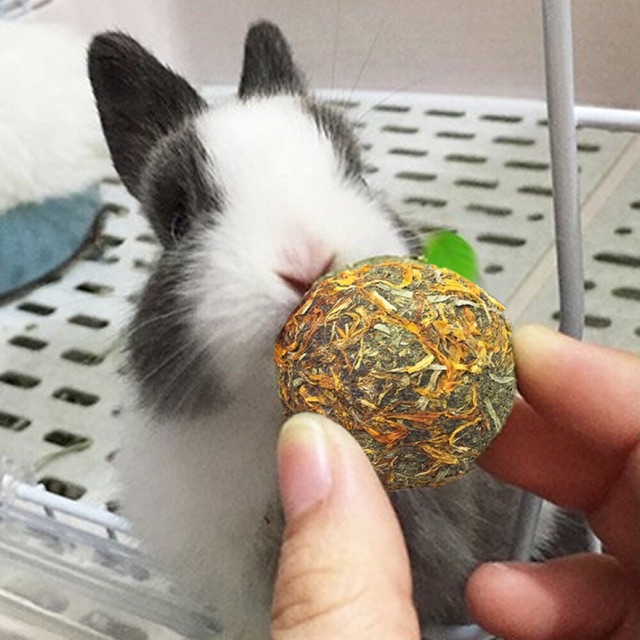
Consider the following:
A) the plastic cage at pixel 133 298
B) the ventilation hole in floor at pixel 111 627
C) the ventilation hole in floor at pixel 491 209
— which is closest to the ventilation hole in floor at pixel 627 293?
the plastic cage at pixel 133 298

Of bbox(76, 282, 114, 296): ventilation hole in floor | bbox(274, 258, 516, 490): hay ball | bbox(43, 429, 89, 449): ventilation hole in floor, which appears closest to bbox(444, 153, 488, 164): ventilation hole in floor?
bbox(76, 282, 114, 296): ventilation hole in floor

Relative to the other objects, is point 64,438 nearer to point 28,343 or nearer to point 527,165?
point 28,343

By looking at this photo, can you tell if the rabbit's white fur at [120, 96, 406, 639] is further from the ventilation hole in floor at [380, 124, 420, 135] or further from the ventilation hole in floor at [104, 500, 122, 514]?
the ventilation hole in floor at [380, 124, 420, 135]

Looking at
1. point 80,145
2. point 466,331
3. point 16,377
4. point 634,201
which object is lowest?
point 16,377

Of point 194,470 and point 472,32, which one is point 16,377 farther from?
point 472,32

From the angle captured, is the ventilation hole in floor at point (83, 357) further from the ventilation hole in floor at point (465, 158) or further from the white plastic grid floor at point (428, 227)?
the ventilation hole in floor at point (465, 158)

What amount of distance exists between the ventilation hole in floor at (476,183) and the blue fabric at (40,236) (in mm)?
375

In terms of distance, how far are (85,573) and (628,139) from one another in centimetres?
64

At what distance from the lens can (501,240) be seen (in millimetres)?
1058

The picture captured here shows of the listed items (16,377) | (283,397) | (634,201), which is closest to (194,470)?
(283,397)

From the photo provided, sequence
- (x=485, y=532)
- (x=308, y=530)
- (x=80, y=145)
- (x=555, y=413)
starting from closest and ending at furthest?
1. (x=308, y=530)
2. (x=555, y=413)
3. (x=485, y=532)
4. (x=80, y=145)

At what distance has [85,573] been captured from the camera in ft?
A: 2.63

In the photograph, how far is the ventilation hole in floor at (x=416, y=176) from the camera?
1.12 meters

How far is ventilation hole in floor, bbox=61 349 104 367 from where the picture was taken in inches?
40.2
